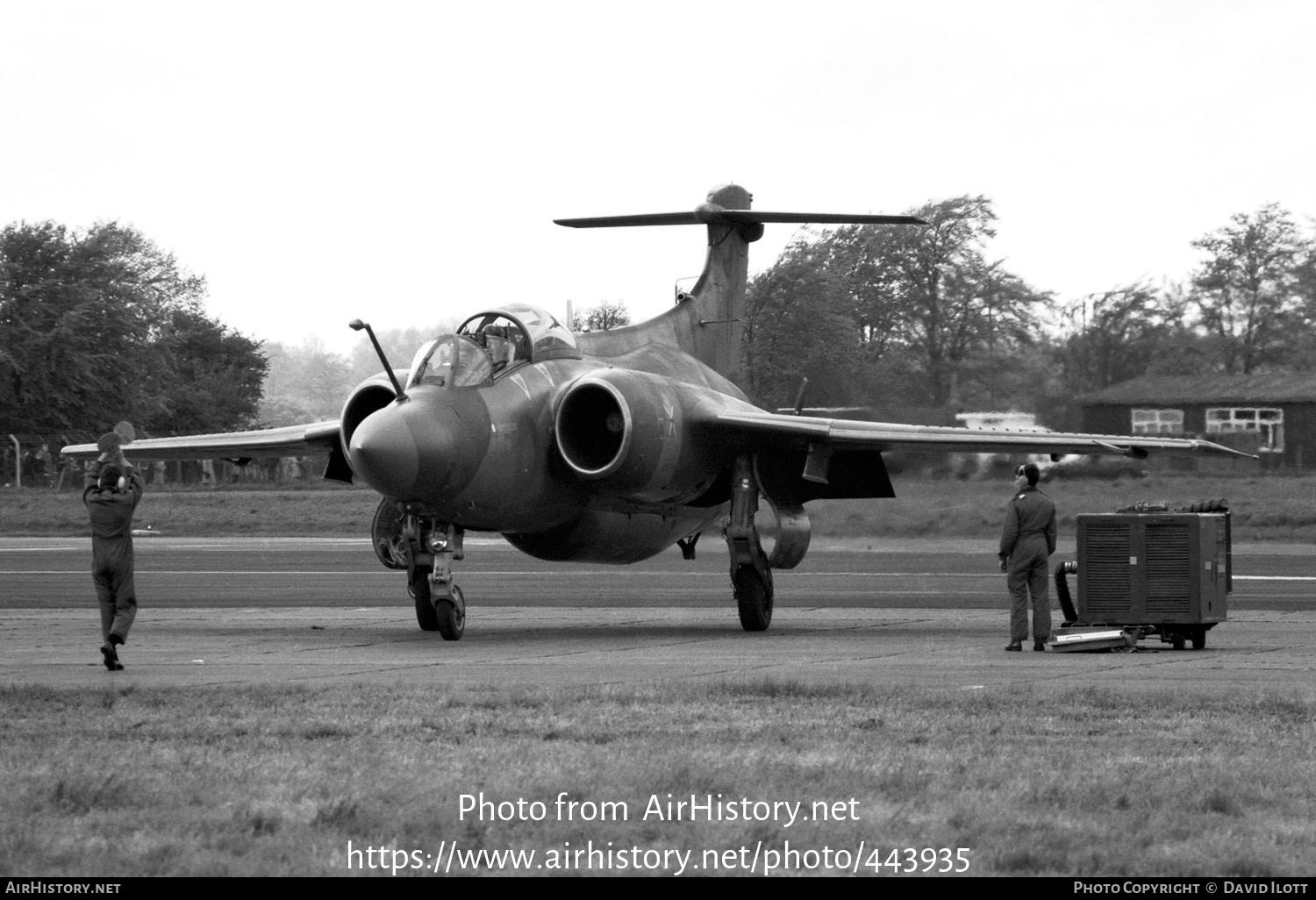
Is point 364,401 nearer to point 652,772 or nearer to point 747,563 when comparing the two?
point 747,563

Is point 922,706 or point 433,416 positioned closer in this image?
point 922,706

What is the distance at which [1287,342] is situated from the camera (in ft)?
177

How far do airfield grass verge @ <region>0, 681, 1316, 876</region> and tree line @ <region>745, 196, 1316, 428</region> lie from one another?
27400 millimetres

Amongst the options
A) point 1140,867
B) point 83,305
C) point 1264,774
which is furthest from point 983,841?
point 83,305

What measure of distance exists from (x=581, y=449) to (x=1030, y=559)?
447 centimetres

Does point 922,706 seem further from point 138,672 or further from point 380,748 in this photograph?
point 138,672

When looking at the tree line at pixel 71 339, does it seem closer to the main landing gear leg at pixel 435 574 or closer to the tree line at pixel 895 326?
the tree line at pixel 895 326

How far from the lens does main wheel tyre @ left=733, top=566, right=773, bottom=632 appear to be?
1741 cm

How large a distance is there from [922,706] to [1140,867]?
13.7 ft

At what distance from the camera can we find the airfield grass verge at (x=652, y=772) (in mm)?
6180

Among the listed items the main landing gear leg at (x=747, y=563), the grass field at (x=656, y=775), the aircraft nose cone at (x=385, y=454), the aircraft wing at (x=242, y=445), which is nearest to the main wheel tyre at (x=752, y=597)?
the main landing gear leg at (x=747, y=563)

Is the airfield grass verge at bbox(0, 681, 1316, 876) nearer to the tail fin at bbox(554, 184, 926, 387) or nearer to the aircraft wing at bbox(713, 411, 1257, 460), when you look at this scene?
the aircraft wing at bbox(713, 411, 1257, 460)

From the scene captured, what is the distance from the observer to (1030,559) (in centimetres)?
1475

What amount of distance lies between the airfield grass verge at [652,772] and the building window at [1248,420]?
1340 inches
